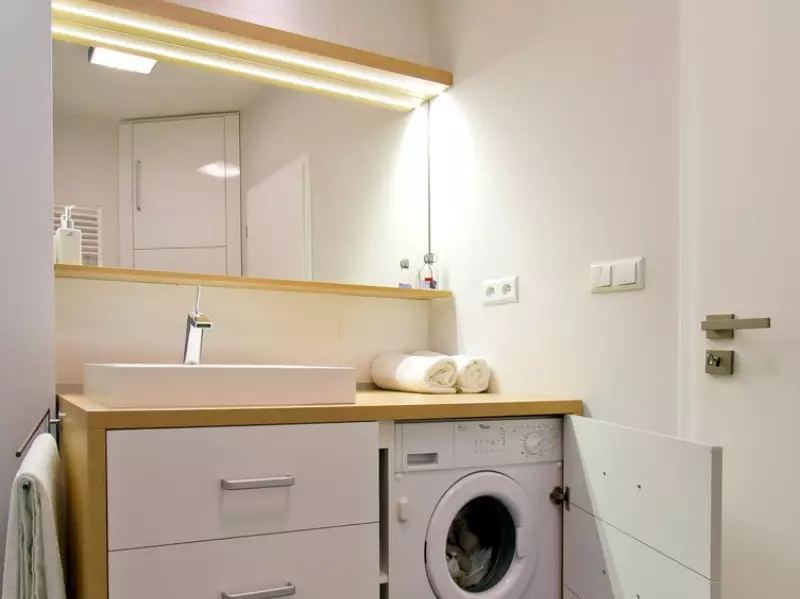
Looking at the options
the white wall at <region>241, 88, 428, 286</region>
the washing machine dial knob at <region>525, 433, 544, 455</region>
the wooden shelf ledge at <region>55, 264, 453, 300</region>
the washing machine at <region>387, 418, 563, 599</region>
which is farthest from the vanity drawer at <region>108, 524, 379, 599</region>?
the white wall at <region>241, 88, 428, 286</region>

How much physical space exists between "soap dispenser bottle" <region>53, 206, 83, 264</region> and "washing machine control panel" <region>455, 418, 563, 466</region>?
120 centimetres

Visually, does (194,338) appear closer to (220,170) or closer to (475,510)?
(220,170)

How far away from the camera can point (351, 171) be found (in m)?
2.38

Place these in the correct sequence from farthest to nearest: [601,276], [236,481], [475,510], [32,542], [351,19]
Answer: [351,19]
[475,510]
[601,276]
[236,481]
[32,542]

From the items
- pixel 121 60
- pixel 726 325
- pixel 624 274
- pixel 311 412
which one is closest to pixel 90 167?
pixel 121 60

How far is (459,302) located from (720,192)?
1.07 meters

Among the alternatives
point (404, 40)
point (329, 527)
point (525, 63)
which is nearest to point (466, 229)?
A: point (525, 63)

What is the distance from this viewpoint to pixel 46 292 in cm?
163

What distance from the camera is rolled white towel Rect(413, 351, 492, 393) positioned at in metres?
2.05

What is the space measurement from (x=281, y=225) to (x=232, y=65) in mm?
558

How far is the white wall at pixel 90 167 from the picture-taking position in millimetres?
1849

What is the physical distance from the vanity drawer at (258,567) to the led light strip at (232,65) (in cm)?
A: 150

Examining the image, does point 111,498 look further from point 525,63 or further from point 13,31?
point 525,63

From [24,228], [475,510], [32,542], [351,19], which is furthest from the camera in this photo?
[351,19]
